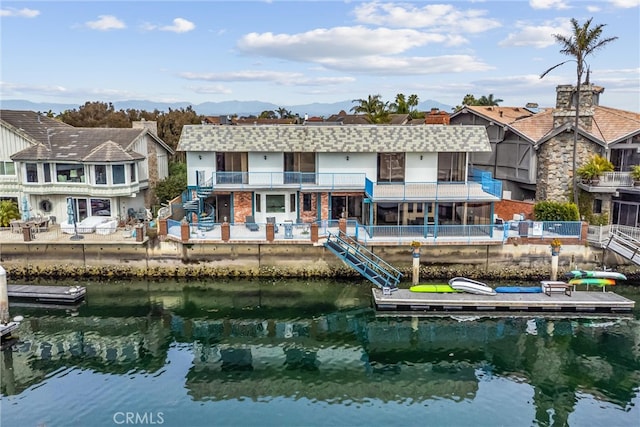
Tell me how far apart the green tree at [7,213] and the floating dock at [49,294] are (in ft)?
27.1

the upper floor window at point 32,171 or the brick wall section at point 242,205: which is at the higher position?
the upper floor window at point 32,171

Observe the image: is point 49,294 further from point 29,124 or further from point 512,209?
point 512,209

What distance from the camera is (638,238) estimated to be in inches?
1244

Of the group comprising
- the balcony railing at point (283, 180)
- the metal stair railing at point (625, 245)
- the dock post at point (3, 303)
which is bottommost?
the dock post at point (3, 303)

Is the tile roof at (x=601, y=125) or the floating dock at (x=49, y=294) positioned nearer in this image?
the floating dock at (x=49, y=294)

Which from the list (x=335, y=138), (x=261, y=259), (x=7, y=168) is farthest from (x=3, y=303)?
(x=335, y=138)

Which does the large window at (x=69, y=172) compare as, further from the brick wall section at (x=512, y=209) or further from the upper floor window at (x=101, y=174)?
the brick wall section at (x=512, y=209)

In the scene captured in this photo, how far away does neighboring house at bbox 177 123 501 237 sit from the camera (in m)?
34.2

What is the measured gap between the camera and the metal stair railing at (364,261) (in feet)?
95.4

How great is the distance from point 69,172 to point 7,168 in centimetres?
461

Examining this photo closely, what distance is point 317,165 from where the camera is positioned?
34.9 m

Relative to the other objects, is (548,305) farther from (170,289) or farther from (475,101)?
(475,101)

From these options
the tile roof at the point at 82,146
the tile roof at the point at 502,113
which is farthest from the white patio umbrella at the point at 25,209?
the tile roof at the point at 502,113

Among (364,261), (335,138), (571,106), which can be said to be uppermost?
(571,106)
